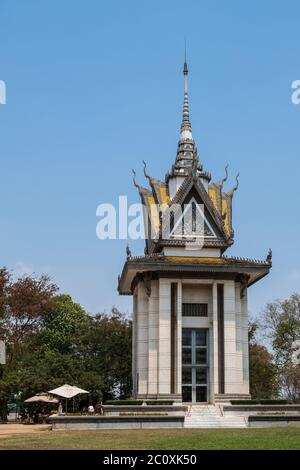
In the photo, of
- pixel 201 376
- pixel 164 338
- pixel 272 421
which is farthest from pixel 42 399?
pixel 272 421

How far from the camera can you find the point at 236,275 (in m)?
41.3

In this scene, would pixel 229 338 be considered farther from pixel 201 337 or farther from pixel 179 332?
pixel 179 332

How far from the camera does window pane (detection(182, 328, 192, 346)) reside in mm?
40844

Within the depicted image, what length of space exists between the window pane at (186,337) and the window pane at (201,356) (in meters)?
0.64

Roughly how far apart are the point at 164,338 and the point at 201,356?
106 inches

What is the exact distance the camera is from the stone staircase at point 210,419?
34.1 meters

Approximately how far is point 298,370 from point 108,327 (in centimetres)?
1490

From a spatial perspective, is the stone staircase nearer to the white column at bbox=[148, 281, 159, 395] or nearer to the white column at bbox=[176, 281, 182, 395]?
the white column at bbox=[176, 281, 182, 395]

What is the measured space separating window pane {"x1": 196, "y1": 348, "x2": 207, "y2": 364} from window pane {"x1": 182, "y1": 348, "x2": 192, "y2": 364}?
0.41 meters

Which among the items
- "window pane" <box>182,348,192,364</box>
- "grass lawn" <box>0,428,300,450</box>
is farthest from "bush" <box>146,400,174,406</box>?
"grass lawn" <box>0,428,300,450</box>

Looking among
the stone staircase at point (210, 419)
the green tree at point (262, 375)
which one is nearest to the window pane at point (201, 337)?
the stone staircase at point (210, 419)

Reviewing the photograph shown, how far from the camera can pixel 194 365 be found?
40.5m

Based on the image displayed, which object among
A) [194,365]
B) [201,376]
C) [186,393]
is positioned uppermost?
[194,365]

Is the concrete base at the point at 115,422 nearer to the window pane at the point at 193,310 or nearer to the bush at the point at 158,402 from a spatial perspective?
the bush at the point at 158,402
